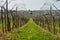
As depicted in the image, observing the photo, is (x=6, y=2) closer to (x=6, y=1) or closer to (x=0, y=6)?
(x=6, y=1)

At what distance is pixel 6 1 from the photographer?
3556 cm

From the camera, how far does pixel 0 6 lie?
1294 inches

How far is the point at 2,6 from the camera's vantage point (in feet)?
109

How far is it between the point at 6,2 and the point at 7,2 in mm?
367

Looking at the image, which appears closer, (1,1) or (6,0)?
(1,1)

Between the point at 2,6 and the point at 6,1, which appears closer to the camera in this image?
the point at 2,6

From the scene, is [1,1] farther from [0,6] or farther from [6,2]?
[6,2]

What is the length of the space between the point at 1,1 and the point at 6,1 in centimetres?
361

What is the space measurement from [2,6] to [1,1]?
1342 mm

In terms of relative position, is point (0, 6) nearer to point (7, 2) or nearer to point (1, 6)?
point (1, 6)

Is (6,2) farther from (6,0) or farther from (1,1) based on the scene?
(1,1)

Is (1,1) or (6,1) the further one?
(6,1)

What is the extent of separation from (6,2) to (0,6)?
2727 mm

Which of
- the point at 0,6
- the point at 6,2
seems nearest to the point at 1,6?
the point at 0,6
